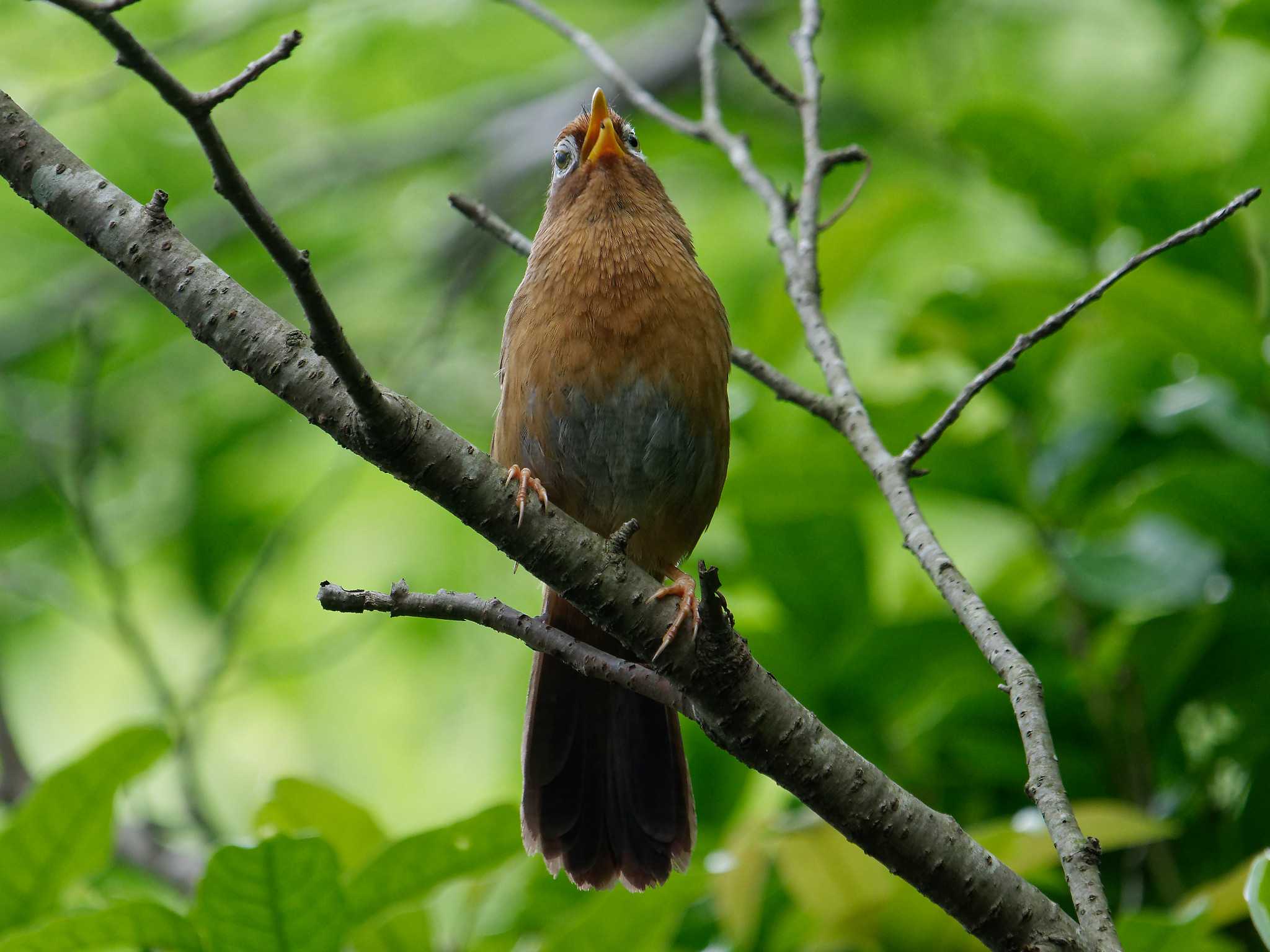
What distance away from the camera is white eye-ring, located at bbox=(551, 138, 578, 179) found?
3.93 m

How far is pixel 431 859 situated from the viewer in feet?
8.94

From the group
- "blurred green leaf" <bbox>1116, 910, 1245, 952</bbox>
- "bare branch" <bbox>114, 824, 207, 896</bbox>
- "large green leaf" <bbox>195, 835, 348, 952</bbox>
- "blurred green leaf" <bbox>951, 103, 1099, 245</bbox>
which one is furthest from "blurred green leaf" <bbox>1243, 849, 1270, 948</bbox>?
"bare branch" <bbox>114, 824, 207, 896</bbox>

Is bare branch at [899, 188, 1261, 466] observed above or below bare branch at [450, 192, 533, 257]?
below

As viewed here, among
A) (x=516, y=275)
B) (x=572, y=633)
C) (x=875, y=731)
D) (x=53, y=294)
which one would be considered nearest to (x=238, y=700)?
(x=53, y=294)

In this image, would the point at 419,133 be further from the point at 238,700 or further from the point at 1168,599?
the point at 1168,599

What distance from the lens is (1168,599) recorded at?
311 centimetres

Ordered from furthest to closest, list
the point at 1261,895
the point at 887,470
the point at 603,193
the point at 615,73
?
the point at 603,193 < the point at 615,73 < the point at 887,470 < the point at 1261,895

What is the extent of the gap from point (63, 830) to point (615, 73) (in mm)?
2227

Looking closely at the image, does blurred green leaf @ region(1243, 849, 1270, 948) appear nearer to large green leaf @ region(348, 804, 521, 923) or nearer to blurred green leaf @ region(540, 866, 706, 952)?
blurred green leaf @ region(540, 866, 706, 952)

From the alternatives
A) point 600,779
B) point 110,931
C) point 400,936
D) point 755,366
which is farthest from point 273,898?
point 755,366

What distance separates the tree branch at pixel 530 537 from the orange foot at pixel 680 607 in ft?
0.08

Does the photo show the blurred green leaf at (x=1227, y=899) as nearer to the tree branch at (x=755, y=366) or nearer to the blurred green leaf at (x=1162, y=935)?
the blurred green leaf at (x=1162, y=935)

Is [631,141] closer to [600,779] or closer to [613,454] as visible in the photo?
[613,454]

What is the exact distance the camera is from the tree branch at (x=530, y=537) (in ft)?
6.88
